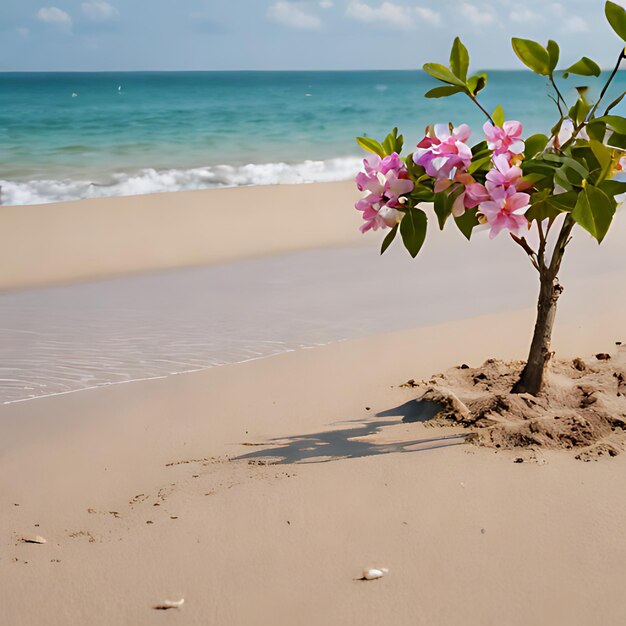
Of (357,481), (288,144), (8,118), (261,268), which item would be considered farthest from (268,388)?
(8,118)

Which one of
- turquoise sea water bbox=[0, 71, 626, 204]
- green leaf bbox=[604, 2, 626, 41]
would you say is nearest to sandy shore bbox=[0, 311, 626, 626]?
green leaf bbox=[604, 2, 626, 41]

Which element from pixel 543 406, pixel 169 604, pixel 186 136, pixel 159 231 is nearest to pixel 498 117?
pixel 543 406

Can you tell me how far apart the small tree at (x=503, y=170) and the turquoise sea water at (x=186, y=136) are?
8.64 m

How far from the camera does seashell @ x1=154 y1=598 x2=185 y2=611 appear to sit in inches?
65.0

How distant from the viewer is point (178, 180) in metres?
→ 11.8

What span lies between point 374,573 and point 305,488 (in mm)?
390

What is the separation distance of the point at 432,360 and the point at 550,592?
146 cm

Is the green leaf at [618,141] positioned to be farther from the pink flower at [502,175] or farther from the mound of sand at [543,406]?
the mound of sand at [543,406]

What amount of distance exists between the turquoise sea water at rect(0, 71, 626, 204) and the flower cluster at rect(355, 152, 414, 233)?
8618mm

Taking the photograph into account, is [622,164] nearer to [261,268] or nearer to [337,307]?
[337,307]

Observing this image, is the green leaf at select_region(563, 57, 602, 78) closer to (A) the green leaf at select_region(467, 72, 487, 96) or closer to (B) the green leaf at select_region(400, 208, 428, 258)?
(A) the green leaf at select_region(467, 72, 487, 96)

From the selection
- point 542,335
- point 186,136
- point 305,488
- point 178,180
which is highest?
point 186,136

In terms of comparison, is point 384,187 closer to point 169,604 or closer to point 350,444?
point 350,444

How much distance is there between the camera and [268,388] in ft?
9.38
